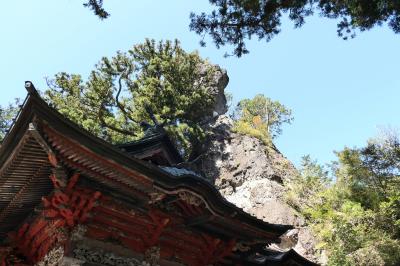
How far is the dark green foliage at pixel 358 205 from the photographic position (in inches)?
611

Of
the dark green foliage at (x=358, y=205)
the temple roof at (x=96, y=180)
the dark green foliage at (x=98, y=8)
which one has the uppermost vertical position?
the dark green foliage at (x=358, y=205)

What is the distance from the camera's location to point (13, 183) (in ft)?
21.9

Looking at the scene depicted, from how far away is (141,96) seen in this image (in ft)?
80.5

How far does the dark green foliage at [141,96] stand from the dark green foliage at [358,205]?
885 cm

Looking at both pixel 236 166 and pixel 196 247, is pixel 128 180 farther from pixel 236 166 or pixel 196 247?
pixel 236 166

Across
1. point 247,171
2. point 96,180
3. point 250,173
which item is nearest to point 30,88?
point 96,180

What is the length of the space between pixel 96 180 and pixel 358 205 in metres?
15.4

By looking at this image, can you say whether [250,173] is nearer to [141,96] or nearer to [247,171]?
[247,171]

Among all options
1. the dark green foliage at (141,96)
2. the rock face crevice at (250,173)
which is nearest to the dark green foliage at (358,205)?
the rock face crevice at (250,173)

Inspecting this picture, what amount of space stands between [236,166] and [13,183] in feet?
70.4

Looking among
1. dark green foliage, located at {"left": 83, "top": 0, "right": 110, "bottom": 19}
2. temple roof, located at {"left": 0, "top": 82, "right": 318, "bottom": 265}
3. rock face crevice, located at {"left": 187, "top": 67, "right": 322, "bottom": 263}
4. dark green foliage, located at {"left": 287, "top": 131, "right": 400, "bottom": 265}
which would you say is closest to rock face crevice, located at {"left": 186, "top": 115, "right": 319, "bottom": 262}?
rock face crevice, located at {"left": 187, "top": 67, "right": 322, "bottom": 263}

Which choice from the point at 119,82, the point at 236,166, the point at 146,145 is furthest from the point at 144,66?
the point at 146,145

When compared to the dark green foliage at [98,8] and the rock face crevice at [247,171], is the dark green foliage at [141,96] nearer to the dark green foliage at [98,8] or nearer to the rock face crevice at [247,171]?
the rock face crevice at [247,171]

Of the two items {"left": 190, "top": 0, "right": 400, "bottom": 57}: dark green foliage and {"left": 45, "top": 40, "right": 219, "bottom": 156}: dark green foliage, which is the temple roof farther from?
{"left": 45, "top": 40, "right": 219, "bottom": 156}: dark green foliage
